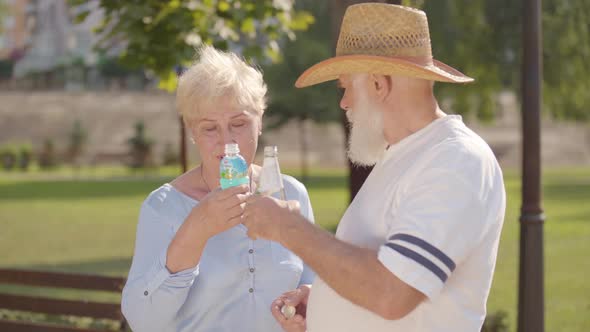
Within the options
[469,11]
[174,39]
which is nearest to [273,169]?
[174,39]

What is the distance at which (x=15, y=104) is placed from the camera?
76.9 metres

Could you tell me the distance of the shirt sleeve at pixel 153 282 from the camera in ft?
10.8

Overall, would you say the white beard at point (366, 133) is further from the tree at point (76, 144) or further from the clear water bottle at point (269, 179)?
the tree at point (76, 144)

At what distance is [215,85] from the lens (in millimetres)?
3494

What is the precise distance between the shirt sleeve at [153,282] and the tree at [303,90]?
90.6 feet

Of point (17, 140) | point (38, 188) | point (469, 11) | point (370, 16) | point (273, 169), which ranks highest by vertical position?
point (370, 16)

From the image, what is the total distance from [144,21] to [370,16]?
4.38m

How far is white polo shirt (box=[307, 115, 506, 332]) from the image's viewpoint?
8.26 feet

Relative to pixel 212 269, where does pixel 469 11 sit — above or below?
below

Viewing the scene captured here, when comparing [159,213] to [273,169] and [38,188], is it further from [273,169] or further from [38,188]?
[38,188]

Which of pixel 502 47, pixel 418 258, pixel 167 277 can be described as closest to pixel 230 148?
pixel 167 277

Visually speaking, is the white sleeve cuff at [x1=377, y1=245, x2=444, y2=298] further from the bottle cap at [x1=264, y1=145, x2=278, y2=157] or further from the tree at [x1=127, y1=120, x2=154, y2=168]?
the tree at [x1=127, y1=120, x2=154, y2=168]

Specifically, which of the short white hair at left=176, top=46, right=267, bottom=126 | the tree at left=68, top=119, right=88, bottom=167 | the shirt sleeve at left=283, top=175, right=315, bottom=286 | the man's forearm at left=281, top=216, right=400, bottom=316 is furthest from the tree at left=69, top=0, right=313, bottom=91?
the tree at left=68, top=119, right=88, bottom=167

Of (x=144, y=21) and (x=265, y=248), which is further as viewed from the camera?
(x=144, y=21)
